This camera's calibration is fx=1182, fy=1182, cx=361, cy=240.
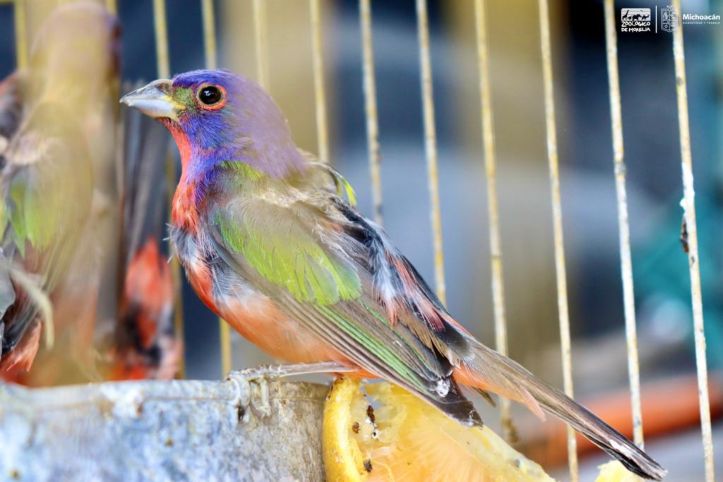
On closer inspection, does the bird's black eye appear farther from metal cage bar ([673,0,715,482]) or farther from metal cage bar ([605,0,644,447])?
metal cage bar ([673,0,715,482])

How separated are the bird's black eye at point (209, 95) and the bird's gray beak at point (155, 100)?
0.18 ft

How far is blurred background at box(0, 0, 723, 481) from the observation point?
12.7 ft

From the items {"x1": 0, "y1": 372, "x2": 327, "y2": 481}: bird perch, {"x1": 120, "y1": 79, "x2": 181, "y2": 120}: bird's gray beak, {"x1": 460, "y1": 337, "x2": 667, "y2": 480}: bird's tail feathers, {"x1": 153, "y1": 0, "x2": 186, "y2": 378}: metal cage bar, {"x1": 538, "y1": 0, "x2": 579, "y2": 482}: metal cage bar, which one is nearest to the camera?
{"x1": 0, "y1": 372, "x2": 327, "y2": 481}: bird perch

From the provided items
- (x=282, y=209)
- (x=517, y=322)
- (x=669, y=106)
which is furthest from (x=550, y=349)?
(x=282, y=209)

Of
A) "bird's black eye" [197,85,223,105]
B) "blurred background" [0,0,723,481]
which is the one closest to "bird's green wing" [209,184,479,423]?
"bird's black eye" [197,85,223,105]

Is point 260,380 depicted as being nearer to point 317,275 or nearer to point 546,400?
point 317,275

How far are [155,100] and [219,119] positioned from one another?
141 mm

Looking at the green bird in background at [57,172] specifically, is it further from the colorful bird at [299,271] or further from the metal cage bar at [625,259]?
the metal cage bar at [625,259]

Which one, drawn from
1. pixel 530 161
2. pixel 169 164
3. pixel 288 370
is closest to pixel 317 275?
pixel 288 370

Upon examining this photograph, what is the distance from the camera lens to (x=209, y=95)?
2.55m

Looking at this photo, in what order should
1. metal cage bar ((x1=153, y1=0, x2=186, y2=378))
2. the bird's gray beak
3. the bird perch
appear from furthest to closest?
metal cage bar ((x1=153, y1=0, x2=186, y2=378)) < the bird's gray beak < the bird perch

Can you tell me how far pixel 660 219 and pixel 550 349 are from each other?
0.57 metres

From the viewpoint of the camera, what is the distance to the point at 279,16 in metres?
3.86

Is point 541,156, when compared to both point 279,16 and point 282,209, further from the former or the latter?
point 282,209
